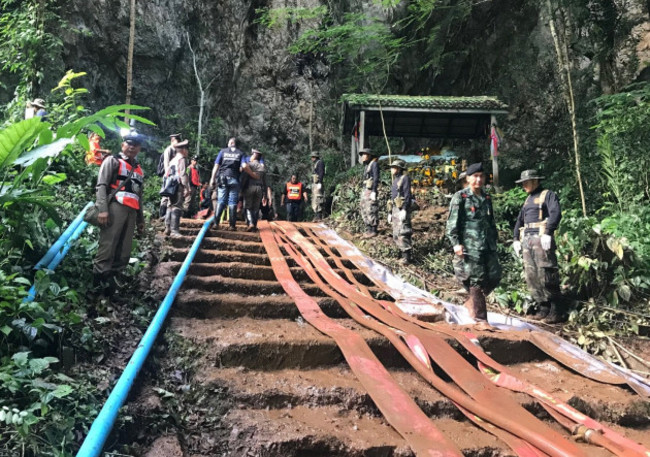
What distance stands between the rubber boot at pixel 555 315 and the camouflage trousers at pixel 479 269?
1071mm

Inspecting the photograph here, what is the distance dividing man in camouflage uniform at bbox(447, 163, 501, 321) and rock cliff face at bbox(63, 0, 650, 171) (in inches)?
464

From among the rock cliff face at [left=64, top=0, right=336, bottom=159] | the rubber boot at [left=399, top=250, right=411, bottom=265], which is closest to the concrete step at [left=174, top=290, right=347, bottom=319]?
the rubber boot at [left=399, top=250, right=411, bottom=265]

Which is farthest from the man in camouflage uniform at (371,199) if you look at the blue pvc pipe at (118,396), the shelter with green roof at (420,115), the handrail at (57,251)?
the handrail at (57,251)

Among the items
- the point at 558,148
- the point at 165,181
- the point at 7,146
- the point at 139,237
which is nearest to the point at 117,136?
the point at 165,181

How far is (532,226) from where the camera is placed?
550 cm

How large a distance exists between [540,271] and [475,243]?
3.86 feet

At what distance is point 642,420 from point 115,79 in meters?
18.2

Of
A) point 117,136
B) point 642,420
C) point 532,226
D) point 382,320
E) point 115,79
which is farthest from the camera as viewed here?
point 115,79

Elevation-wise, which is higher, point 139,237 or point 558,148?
point 558,148

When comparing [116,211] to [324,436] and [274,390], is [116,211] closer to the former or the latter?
[274,390]

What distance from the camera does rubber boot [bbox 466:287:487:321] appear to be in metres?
4.88

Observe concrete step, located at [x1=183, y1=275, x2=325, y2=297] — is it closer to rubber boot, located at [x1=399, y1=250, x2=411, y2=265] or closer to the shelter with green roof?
rubber boot, located at [x1=399, y1=250, x2=411, y2=265]

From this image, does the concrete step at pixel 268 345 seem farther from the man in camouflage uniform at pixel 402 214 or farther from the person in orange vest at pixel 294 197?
the person in orange vest at pixel 294 197

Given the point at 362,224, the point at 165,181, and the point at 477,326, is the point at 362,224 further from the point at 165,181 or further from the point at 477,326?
the point at 477,326
